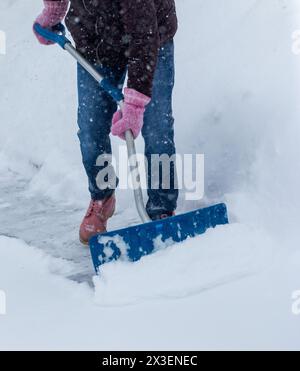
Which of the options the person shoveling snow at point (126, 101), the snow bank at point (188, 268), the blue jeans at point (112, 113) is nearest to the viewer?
the snow bank at point (188, 268)

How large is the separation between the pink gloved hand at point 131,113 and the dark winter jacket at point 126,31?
0.03 m

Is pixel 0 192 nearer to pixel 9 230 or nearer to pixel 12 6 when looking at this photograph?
pixel 9 230

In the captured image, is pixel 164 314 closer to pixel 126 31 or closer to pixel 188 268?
pixel 188 268

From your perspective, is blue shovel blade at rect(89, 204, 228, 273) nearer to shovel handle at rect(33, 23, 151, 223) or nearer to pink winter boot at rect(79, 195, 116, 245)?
shovel handle at rect(33, 23, 151, 223)

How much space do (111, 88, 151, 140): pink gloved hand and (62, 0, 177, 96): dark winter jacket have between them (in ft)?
0.10

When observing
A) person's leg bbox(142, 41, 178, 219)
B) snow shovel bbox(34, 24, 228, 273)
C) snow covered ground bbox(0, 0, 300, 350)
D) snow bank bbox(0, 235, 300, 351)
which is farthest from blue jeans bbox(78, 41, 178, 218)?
snow bank bbox(0, 235, 300, 351)

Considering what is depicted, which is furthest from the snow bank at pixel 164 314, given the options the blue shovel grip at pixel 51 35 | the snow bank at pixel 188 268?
the blue shovel grip at pixel 51 35

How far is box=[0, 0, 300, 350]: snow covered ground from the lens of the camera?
203 centimetres

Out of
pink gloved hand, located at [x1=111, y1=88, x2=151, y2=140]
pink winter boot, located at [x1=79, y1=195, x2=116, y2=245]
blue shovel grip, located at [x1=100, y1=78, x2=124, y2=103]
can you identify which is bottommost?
pink winter boot, located at [x1=79, y1=195, x2=116, y2=245]

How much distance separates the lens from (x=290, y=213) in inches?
103

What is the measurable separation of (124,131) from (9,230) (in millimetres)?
1011

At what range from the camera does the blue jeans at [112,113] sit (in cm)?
269

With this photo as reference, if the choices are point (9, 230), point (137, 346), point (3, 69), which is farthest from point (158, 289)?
point (3, 69)

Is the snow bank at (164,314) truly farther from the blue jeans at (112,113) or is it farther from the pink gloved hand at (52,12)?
the pink gloved hand at (52,12)
